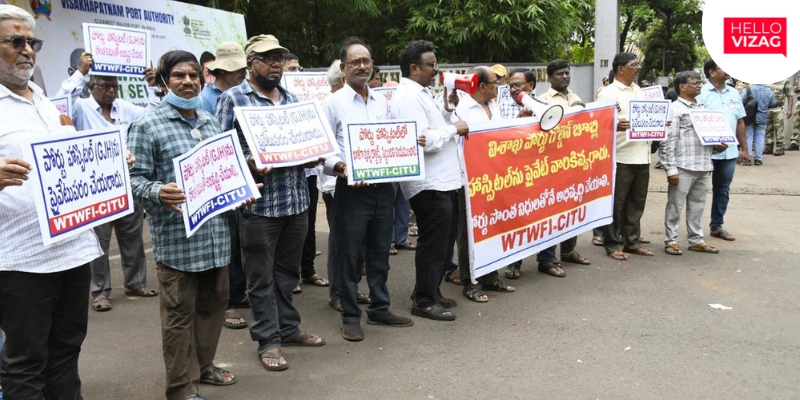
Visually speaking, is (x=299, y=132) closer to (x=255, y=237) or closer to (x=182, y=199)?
(x=255, y=237)

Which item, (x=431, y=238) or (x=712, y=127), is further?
(x=712, y=127)

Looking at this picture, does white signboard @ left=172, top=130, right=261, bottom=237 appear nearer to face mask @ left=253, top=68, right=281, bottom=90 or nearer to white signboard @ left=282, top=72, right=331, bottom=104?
face mask @ left=253, top=68, right=281, bottom=90

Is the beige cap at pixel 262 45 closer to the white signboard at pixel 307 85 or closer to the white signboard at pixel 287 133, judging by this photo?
the white signboard at pixel 287 133

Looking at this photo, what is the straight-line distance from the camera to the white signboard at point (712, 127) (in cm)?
741

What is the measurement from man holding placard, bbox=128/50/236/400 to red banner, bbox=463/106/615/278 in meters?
2.51

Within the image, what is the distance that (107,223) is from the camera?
6.05m

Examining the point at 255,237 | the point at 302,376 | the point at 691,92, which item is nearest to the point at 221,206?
the point at 255,237

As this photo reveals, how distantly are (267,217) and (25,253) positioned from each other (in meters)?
1.56

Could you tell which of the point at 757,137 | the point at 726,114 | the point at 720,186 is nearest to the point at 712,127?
the point at 726,114

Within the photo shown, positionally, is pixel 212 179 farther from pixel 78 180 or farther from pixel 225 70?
pixel 225 70

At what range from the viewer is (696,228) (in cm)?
769

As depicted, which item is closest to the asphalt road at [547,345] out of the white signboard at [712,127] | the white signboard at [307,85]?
the white signboard at [712,127]

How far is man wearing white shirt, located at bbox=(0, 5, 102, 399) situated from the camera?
3.08m

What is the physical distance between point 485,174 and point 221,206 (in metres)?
2.86
